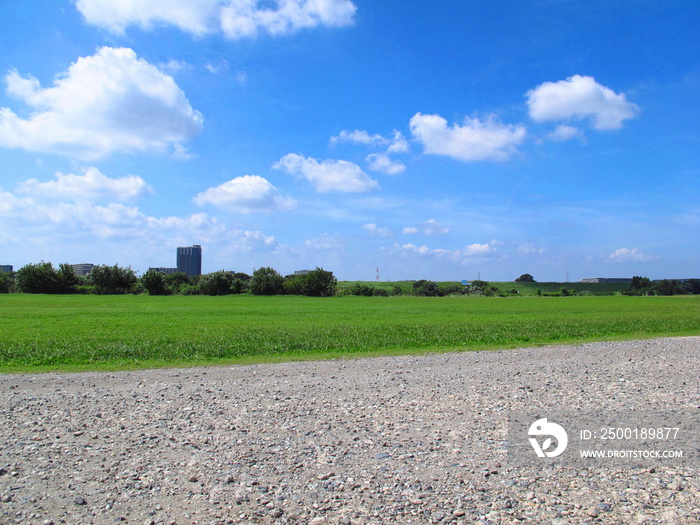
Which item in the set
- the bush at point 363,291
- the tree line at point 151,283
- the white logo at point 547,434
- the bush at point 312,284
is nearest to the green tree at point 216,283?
the tree line at point 151,283

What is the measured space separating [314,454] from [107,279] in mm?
137808

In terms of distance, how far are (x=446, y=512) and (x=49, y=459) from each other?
21.0 ft

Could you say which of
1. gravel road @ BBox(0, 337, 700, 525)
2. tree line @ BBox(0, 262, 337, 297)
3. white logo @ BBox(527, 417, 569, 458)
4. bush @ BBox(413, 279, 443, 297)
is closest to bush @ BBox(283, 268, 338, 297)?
tree line @ BBox(0, 262, 337, 297)

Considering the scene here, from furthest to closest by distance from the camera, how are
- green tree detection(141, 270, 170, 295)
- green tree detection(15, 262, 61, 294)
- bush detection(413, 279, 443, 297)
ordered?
bush detection(413, 279, 443, 297) → green tree detection(141, 270, 170, 295) → green tree detection(15, 262, 61, 294)

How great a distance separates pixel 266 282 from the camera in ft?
435

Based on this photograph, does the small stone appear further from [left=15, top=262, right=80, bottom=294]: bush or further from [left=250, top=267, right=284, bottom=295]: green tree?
[left=15, top=262, right=80, bottom=294]: bush

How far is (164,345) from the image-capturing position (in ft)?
76.0

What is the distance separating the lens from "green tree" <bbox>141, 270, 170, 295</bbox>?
128 metres

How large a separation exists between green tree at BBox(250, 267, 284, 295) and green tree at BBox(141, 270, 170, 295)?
81.1 ft

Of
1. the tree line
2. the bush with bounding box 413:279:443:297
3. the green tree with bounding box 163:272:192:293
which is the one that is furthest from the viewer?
the bush with bounding box 413:279:443:297

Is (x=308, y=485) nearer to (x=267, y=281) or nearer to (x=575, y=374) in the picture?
(x=575, y=374)

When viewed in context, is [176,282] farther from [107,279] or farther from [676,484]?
[676,484]

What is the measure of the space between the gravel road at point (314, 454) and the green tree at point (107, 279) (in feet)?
416

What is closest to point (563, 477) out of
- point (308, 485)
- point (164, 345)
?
point (308, 485)
